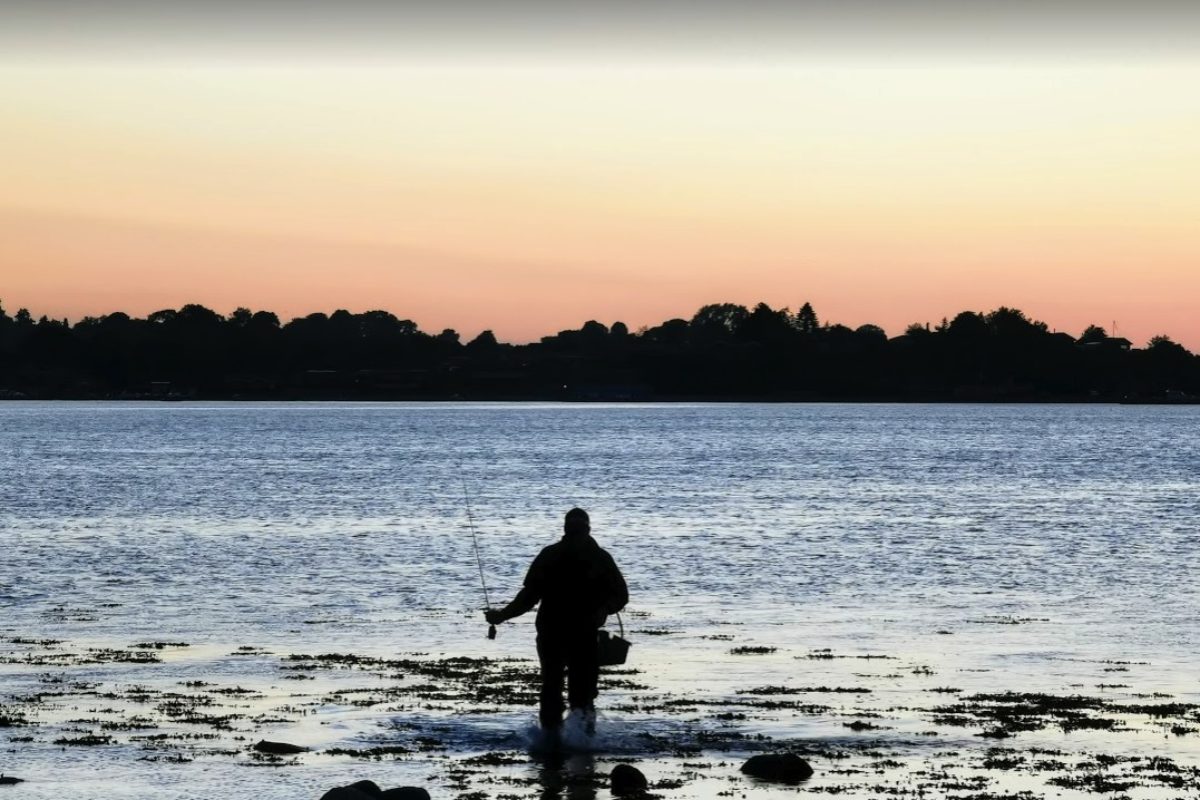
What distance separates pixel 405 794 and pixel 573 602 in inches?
141

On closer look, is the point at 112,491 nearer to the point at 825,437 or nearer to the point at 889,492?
the point at 889,492

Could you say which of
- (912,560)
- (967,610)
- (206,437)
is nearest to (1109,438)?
(206,437)

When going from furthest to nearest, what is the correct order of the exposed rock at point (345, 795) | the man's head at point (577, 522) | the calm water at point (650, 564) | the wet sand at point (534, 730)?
the calm water at point (650, 564) → the man's head at point (577, 522) → the wet sand at point (534, 730) → the exposed rock at point (345, 795)

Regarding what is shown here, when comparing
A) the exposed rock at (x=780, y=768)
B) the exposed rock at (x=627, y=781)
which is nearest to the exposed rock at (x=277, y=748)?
the exposed rock at (x=627, y=781)

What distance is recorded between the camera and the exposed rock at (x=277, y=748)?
17203mm

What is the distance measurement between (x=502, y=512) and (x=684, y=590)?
3174 centimetres

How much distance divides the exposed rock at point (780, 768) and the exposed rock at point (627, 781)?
1.19m

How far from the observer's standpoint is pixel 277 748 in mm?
17266

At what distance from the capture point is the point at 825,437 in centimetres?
19538

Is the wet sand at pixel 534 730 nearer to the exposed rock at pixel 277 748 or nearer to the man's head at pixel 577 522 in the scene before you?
the exposed rock at pixel 277 748

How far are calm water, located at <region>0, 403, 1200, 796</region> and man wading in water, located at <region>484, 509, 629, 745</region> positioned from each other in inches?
78.1

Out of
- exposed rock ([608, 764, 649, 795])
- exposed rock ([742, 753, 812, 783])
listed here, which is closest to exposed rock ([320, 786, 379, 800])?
exposed rock ([608, 764, 649, 795])

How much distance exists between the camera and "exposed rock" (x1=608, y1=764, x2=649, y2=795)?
15.6m

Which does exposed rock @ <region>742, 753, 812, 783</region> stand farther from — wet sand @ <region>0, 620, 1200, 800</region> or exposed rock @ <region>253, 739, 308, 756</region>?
exposed rock @ <region>253, 739, 308, 756</region>
